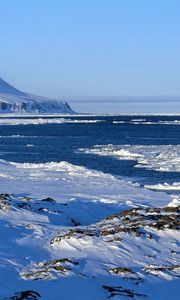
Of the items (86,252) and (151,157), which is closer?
(86,252)

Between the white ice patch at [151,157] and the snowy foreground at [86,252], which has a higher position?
the snowy foreground at [86,252]

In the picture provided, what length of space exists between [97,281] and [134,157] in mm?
37041

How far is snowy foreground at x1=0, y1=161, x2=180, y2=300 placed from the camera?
9539 millimetres

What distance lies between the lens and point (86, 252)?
11.6 m

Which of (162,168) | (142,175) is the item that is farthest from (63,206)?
(162,168)

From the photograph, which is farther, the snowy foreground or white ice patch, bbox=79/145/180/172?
white ice patch, bbox=79/145/180/172

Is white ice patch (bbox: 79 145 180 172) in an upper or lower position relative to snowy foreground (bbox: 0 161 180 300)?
lower

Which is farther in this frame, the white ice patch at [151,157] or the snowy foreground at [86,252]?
the white ice patch at [151,157]

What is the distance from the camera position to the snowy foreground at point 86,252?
9539mm

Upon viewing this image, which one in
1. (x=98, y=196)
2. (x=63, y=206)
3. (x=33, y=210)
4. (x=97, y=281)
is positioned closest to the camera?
(x=97, y=281)

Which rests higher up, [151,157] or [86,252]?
[86,252]

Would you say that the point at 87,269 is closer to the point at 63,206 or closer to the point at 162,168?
the point at 63,206

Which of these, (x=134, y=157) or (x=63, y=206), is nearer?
(x=63, y=206)

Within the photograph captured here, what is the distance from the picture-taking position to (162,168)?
124 ft
